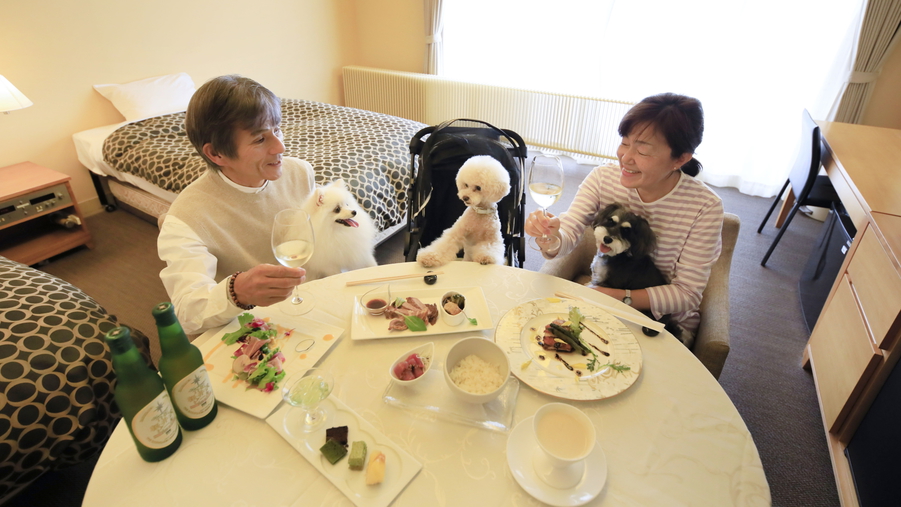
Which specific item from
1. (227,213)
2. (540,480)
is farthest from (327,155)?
(540,480)

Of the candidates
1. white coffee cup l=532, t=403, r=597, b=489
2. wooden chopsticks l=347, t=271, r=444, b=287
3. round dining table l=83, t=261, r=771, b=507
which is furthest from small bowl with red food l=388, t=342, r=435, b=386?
wooden chopsticks l=347, t=271, r=444, b=287

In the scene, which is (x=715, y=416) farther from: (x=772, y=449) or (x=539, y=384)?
(x=772, y=449)

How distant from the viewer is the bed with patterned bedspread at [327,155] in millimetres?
2674

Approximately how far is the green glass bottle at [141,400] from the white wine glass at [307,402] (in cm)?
21

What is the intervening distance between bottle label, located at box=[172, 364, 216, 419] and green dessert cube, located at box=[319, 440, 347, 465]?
257mm

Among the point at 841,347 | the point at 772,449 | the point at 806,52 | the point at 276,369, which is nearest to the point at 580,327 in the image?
the point at 276,369

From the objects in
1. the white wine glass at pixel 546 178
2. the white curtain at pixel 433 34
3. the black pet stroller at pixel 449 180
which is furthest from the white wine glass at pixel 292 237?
the white curtain at pixel 433 34

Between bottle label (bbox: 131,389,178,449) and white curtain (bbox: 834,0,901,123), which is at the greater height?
white curtain (bbox: 834,0,901,123)

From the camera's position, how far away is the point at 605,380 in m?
0.98

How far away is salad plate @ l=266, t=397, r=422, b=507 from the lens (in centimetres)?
76

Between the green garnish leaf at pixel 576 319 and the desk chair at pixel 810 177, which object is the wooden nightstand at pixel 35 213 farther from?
the desk chair at pixel 810 177

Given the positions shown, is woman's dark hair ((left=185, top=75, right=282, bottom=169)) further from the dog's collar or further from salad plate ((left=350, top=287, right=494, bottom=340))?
the dog's collar

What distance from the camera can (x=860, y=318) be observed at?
5.49ft

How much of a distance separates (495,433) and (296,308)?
67cm
